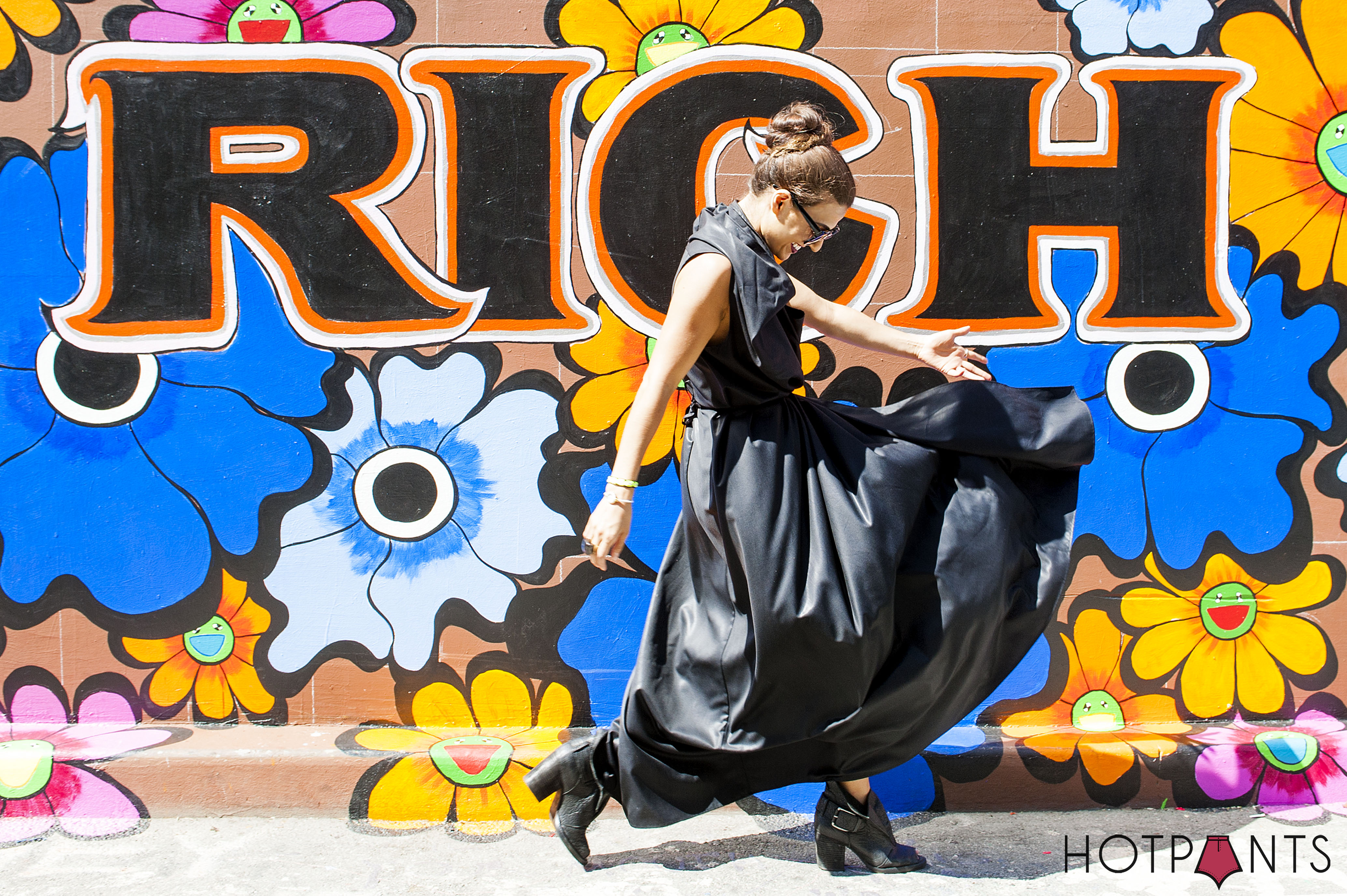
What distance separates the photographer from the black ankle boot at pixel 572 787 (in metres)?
2.62

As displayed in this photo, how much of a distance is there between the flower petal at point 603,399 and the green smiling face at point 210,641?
134 cm

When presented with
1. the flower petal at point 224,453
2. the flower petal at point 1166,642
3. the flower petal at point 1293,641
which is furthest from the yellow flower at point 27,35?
the flower petal at point 1293,641

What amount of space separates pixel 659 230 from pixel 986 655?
166 centimetres

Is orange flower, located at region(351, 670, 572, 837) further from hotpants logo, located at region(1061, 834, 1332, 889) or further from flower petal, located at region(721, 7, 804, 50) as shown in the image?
flower petal, located at region(721, 7, 804, 50)

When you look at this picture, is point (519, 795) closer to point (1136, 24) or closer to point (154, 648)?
point (154, 648)

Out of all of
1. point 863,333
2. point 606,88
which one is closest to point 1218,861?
point 863,333

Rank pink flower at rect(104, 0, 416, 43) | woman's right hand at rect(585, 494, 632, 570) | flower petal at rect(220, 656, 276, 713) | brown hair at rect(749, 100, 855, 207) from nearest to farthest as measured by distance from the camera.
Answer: woman's right hand at rect(585, 494, 632, 570)
brown hair at rect(749, 100, 855, 207)
pink flower at rect(104, 0, 416, 43)
flower petal at rect(220, 656, 276, 713)

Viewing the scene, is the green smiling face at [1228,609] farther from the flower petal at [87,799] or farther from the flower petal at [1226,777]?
the flower petal at [87,799]

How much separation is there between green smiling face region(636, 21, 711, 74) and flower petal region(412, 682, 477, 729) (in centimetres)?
213

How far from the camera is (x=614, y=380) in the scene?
3180 mm

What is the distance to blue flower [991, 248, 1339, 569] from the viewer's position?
125 inches

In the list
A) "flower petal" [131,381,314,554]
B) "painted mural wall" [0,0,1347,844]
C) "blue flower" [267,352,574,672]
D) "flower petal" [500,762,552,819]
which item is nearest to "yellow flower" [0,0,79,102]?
"painted mural wall" [0,0,1347,844]

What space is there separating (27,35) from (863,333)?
2826 mm

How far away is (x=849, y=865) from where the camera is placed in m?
2.64
